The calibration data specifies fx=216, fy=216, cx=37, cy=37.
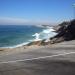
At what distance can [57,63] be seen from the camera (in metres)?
13.8

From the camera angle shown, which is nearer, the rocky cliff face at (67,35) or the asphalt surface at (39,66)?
the asphalt surface at (39,66)

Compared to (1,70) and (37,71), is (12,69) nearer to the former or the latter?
(1,70)

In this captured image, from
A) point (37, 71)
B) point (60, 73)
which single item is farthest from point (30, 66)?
point (60, 73)

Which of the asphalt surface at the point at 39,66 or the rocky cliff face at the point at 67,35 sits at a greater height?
the rocky cliff face at the point at 67,35

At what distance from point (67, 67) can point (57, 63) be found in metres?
1.14

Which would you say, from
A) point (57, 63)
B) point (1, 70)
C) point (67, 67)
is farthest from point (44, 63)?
point (1, 70)

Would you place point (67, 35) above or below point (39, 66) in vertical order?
above

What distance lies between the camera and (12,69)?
1245cm

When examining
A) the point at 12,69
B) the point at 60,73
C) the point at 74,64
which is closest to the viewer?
the point at 60,73

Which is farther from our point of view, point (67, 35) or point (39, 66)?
point (67, 35)

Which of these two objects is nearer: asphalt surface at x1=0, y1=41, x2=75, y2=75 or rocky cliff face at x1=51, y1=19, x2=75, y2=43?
asphalt surface at x1=0, y1=41, x2=75, y2=75

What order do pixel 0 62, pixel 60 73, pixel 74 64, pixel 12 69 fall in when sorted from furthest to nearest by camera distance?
pixel 0 62, pixel 74 64, pixel 12 69, pixel 60 73

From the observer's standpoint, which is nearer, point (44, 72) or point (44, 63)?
point (44, 72)

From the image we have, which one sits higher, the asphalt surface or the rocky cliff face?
the rocky cliff face
